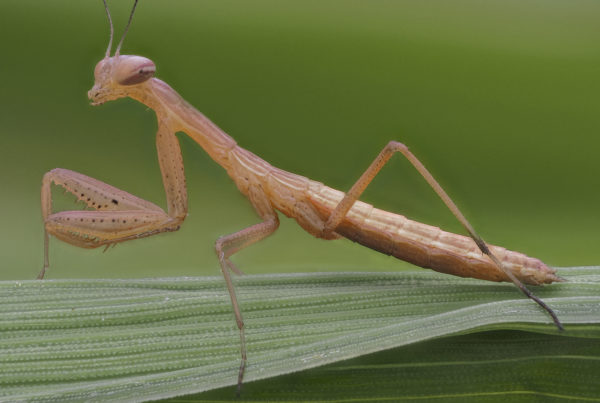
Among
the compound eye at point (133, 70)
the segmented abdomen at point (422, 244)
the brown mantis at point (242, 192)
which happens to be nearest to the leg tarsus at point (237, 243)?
the brown mantis at point (242, 192)

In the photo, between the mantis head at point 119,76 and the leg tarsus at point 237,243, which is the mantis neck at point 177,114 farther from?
the leg tarsus at point 237,243

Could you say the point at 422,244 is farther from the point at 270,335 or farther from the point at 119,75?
the point at 119,75

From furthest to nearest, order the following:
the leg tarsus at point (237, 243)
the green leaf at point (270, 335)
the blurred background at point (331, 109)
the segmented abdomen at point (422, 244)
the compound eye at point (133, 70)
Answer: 1. the blurred background at point (331, 109)
2. the compound eye at point (133, 70)
3. the segmented abdomen at point (422, 244)
4. the leg tarsus at point (237, 243)
5. the green leaf at point (270, 335)

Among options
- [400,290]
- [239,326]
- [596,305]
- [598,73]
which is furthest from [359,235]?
[598,73]

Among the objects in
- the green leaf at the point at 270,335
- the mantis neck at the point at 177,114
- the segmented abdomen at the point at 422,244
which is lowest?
the green leaf at the point at 270,335

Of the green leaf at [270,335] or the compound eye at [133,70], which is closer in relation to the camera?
the green leaf at [270,335]

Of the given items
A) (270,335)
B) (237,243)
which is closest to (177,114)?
(237,243)
